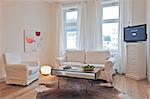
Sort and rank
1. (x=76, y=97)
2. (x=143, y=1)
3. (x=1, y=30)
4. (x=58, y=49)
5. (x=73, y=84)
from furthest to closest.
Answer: (x=58, y=49)
(x=143, y=1)
(x=1, y=30)
(x=73, y=84)
(x=76, y=97)

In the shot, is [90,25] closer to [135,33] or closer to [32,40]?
[135,33]

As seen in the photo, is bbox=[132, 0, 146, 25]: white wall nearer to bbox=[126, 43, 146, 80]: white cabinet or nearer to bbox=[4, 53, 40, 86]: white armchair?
bbox=[126, 43, 146, 80]: white cabinet

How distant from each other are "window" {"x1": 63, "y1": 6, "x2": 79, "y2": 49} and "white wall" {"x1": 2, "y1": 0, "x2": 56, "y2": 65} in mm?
506

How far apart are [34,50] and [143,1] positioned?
13.9ft

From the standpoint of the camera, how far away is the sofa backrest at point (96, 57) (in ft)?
18.6

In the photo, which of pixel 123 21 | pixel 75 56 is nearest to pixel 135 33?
pixel 123 21

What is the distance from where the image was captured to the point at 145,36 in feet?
16.0

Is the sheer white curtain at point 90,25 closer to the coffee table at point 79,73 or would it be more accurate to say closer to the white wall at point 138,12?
the white wall at point 138,12

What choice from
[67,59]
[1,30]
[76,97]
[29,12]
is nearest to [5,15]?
[1,30]

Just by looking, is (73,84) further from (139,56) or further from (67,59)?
(139,56)

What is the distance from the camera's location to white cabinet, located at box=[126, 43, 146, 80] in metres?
5.07

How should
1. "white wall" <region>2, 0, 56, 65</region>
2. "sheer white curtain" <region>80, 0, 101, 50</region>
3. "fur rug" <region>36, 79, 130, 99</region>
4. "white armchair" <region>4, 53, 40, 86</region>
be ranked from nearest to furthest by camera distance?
"fur rug" <region>36, 79, 130, 99</region>, "white armchair" <region>4, 53, 40, 86</region>, "white wall" <region>2, 0, 56, 65</region>, "sheer white curtain" <region>80, 0, 101, 50</region>

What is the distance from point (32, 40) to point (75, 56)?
172cm

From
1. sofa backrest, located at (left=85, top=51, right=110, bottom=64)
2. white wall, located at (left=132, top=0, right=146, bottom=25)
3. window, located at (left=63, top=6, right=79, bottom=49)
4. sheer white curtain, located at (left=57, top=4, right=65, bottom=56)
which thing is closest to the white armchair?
sofa backrest, located at (left=85, top=51, right=110, bottom=64)
